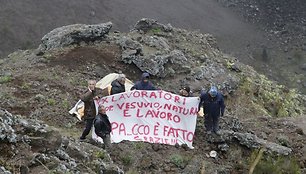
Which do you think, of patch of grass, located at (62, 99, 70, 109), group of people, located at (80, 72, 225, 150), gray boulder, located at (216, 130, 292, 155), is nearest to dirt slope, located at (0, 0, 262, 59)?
patch of grass, located at (62, 99, 70, 109)

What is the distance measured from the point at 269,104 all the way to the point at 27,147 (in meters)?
14.2

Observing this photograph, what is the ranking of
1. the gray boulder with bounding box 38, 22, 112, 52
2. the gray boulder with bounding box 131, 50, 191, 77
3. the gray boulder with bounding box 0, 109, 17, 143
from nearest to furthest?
the gray boulder with bounding box 0, 109, 17, 143, the gray boulder with bounding box 131, 50, 191, 77, the gray boulder with bounding box 38, 22, 112, 52

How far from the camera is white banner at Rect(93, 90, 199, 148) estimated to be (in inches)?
503

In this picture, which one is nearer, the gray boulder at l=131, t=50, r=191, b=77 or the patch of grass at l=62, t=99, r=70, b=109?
the patch of grass at l=62, t=99, r=70, b=109

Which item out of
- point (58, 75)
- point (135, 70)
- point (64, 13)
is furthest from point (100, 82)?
point (64, 13)

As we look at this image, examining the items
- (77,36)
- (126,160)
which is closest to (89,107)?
(126,160)

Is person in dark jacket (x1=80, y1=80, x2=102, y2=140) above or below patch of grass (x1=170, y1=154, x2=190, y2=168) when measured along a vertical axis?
above

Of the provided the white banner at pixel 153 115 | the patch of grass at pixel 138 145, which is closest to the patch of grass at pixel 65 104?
the white banner at pixel 153 115

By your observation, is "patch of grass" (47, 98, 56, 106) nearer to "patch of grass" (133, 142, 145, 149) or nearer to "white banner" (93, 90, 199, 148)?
"white banner" (93, 90, 199, 148)

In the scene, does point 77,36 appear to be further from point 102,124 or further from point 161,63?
point 102,124

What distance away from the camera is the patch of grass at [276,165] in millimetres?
11328

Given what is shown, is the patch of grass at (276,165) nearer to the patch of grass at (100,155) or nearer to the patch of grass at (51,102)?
the patch of grass at (100,155)

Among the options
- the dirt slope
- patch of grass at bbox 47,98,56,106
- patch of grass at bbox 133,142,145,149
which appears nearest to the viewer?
patch of grass at bbox 133,142,145,149

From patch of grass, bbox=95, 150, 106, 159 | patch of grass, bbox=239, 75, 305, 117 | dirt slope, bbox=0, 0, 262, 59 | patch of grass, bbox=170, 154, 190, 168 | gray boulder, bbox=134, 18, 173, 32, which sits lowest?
dirt slope, bbox=0, 0, 262, 59
